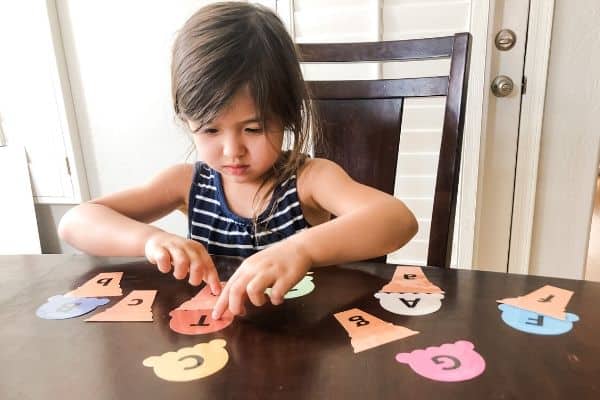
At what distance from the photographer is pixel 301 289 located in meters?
0.57

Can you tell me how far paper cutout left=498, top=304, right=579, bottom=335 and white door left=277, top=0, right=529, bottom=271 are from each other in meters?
1.05

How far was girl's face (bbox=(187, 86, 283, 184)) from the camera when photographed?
0.72 meters

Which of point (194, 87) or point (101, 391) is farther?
point (194, 87)

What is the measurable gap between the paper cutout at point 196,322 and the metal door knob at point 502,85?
123 centimetres

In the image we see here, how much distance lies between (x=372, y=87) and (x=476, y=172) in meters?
0.68

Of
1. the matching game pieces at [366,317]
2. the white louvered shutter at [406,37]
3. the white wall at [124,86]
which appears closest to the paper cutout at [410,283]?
the matching game pieces at [366,317]

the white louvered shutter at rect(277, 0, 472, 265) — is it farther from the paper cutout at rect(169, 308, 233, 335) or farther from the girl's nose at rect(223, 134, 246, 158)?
the paper cutout at rect(169, 308, 233, 335)

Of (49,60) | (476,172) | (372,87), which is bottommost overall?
(476,172)

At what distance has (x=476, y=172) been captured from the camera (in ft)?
4.84

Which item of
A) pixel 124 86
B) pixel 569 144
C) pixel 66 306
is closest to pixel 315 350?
pixel 66 306

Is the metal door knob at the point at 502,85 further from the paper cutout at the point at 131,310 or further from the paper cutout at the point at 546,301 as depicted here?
the paper cutout at the point at 131,310

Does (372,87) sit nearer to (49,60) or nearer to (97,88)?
(97,88)

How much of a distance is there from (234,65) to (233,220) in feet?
1.01

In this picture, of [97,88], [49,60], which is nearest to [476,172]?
[97,88]
